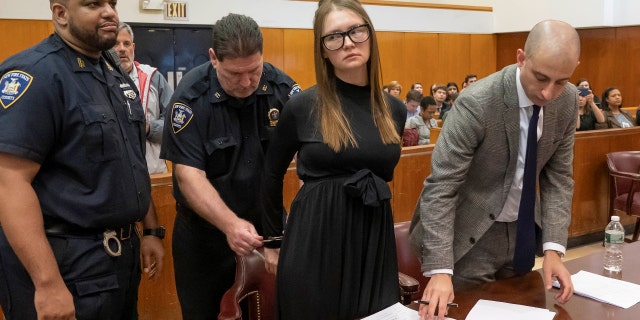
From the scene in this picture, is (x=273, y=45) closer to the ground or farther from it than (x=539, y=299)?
farther from it

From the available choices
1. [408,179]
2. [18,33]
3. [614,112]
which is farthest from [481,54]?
[408,179]

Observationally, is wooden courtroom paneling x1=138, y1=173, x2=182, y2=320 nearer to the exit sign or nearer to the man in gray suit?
the man in gray suit

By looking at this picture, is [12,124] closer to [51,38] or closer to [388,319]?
[51,38]

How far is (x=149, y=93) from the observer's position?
385 cm

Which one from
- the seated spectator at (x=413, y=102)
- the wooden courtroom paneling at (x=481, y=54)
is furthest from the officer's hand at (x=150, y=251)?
the wooden courtroom paneling at (x=481, y=54)

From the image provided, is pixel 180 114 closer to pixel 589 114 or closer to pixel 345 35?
pixel 345 35

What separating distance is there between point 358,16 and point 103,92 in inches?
31.7

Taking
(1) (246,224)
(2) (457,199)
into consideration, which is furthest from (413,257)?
(1) (246,224)

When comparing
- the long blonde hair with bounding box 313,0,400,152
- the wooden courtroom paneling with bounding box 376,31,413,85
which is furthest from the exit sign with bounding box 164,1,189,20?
the long blonde hair with bounding box 313,0,400,152

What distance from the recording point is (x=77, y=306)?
177 centimetres

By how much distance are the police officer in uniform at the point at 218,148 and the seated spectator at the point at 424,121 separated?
457 cm

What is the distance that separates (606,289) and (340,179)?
3.06 feet

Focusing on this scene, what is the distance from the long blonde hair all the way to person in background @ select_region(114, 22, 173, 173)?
2131 mm

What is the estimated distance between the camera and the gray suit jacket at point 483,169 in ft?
6.13
